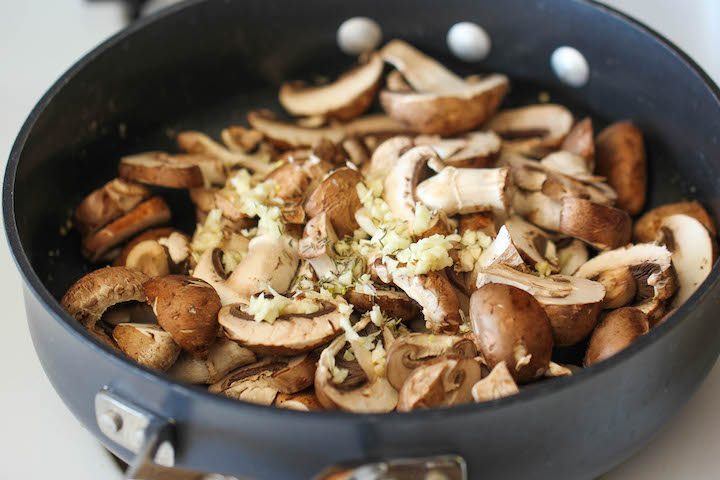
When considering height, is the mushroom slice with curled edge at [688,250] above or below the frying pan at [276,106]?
below

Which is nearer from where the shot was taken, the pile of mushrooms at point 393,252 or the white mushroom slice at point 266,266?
the pile of mushrooms at point 393,252

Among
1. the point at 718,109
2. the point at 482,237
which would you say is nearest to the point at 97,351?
the point at 482,237

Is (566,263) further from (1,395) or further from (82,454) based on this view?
(1,395)

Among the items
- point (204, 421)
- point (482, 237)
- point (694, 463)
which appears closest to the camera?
point (204, 421)

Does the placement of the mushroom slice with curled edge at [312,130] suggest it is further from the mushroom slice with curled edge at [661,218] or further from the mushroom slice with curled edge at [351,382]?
the mushroom slice with curled edge at [351,382]

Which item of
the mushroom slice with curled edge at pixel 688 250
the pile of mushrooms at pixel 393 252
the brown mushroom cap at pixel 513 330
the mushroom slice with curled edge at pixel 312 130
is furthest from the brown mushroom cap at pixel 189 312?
the mushroom slice with curled edge at pixel 688 250
